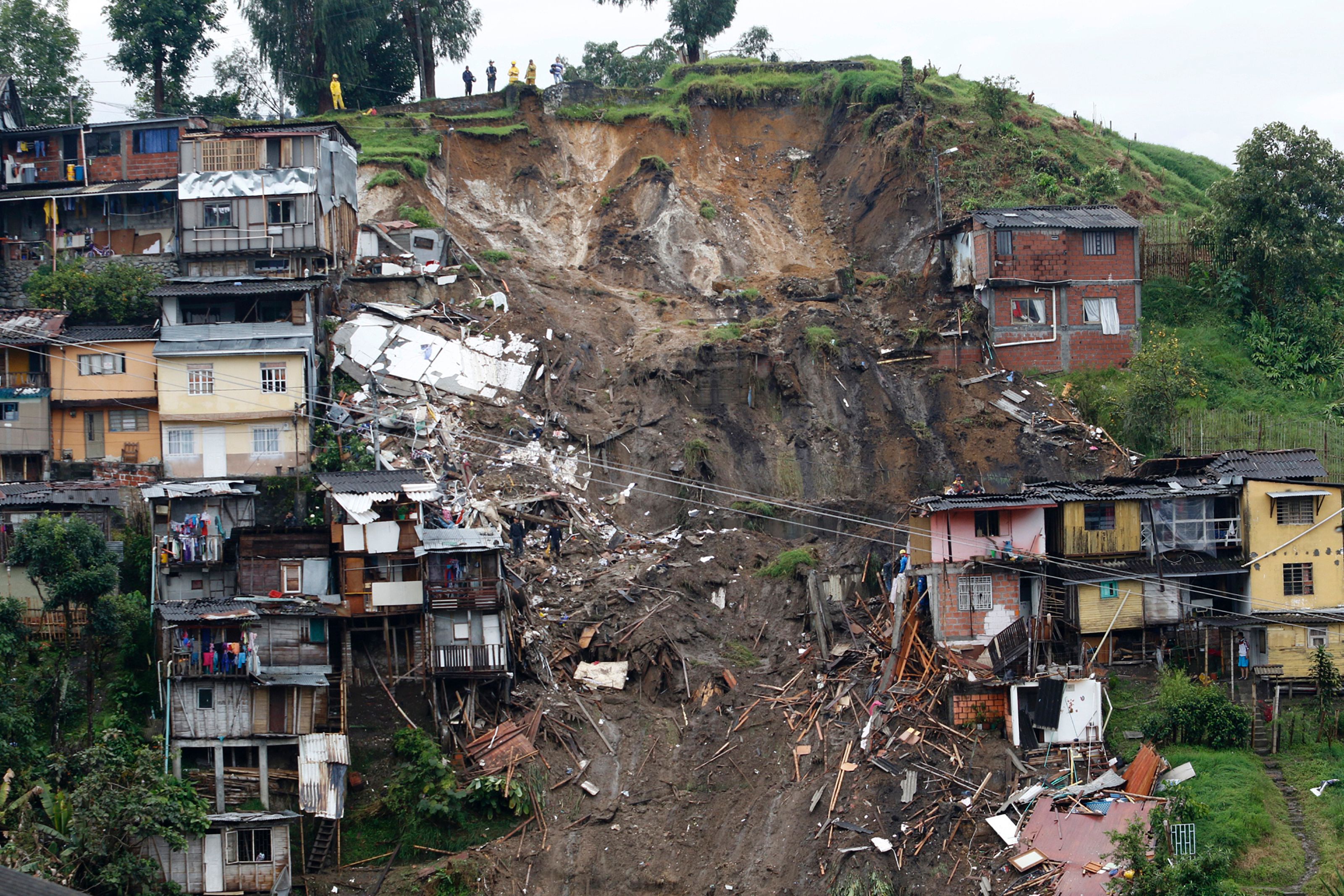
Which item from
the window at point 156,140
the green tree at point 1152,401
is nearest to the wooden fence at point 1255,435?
the green tree at point 1152,401

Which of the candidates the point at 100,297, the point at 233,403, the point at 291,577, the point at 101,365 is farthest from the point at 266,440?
the point at 100,297

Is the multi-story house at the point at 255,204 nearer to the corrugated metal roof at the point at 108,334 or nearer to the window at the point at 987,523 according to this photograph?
the corrugated metal roof at the point at 108,334

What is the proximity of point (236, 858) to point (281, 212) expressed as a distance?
74.1ft

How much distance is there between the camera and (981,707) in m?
36.7

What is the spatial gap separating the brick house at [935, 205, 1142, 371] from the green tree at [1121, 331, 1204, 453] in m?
3.96

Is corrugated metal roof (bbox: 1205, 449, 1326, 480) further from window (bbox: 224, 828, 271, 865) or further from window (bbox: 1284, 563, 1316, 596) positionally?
window (bbox: 224, 828, 271, 865)

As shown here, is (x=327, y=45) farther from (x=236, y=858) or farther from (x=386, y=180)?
(x=236, y=858)

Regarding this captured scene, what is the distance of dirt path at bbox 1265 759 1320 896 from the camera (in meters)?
31.4

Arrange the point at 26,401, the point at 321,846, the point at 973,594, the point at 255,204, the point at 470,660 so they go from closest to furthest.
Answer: the point at 321,846
the point at 470,660
the point at 973,594
the point at 26,401
the point at 255,204

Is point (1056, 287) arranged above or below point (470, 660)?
above

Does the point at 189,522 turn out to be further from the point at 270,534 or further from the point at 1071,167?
the point at 1071,167

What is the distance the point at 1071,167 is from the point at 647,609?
31.2m

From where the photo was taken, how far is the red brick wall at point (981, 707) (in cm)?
3662

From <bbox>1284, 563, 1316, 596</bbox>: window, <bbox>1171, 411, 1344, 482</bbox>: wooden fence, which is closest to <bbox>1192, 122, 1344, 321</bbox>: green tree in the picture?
<bbox>1171, 411, 1344, 482</bbox>: wooden fence
